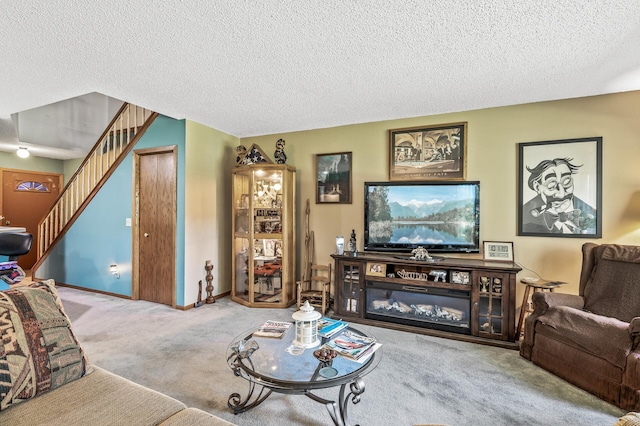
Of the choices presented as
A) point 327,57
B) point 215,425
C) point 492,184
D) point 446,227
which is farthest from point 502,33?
point 215,425

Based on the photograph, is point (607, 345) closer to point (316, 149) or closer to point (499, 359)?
point (499, 359)

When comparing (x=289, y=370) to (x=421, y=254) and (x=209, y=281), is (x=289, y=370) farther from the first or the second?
(x=209, y=281)

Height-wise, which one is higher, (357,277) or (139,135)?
(139,135)

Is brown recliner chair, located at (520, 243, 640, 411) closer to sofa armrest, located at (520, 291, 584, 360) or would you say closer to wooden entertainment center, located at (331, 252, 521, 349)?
sofa armrest, located at (520, 291, 584, 360)

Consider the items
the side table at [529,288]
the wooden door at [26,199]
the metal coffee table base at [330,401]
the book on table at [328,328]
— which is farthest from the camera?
the wooden door at [26,199]

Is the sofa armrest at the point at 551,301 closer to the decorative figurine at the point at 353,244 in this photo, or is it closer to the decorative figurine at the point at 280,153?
the decorative figurine at the point at 353,244

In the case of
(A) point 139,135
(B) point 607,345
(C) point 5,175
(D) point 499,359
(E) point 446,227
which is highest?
(A) point 139,135

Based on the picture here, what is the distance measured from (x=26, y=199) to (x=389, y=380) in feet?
25.5

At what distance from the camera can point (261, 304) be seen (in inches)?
158

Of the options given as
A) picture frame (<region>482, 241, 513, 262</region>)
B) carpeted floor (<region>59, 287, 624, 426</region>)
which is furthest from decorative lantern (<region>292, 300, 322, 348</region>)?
picture frame (<region>482, 241, 513, 262</region>)

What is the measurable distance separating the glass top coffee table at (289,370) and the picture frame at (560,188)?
99.2 inches

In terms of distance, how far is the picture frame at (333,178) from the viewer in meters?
4.14

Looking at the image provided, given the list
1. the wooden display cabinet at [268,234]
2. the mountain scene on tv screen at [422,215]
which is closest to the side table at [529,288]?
the mountain scene on tv screen at [422,215]

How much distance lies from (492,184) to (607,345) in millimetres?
1845
